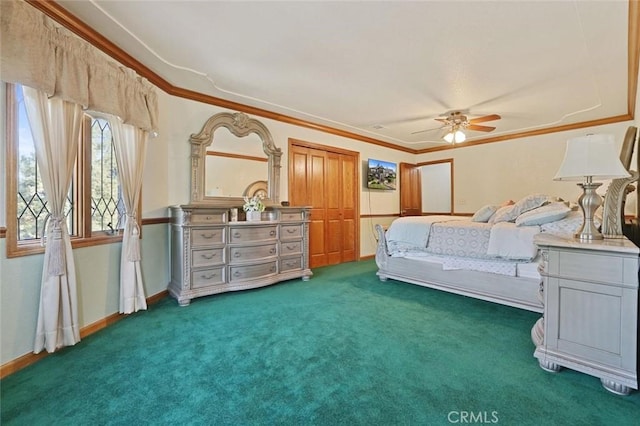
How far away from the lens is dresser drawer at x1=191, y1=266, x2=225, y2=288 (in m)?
3.21

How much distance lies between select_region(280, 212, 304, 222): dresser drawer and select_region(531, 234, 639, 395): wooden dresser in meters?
2.87

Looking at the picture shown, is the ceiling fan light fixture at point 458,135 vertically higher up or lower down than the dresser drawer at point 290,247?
higher up

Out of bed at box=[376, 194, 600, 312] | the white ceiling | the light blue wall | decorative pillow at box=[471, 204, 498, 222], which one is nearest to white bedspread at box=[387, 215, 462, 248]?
bed at box=[376, 194, 600, 312]

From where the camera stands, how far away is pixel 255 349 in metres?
2.14

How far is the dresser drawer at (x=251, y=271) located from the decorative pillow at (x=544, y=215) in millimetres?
2957

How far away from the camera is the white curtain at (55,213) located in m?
1.95

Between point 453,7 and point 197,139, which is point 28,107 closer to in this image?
point 197,139

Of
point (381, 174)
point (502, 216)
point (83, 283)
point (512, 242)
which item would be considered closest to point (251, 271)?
point (83, 283)

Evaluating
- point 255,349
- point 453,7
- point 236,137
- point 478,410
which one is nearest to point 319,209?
point 236,137

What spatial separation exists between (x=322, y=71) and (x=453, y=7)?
4.52 ft

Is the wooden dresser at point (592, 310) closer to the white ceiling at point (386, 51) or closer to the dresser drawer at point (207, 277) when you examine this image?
the white ceiling at point (386, 51)

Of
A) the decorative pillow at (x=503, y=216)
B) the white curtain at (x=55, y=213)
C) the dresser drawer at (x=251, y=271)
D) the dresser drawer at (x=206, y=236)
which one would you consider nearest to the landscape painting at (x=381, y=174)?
the decorative pillow at (x=503, y=216)

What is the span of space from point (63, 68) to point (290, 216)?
2.73m

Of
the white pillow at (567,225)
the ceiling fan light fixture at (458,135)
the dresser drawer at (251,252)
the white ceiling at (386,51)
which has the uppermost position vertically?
the white ceiling at (386,51)
